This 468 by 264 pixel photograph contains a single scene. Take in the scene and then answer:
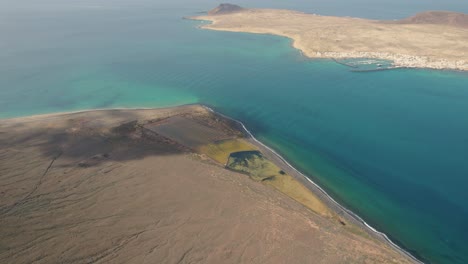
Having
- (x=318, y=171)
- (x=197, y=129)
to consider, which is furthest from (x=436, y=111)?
(x=197, y=129)

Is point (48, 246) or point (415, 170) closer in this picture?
point (48, 246)

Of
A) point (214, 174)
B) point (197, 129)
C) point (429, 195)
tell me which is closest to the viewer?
point (429, 195)

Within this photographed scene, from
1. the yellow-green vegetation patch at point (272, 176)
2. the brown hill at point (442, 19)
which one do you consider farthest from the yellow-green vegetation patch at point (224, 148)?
the brown hill at point (442, 19)

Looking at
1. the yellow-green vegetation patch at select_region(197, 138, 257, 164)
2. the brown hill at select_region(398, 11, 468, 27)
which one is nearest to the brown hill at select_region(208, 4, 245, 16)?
the brown hill at select_region(398, 11, 468, 27)

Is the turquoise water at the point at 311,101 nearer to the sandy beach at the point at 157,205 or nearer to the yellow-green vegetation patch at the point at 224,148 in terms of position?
the yellow-green vegetation patch at the point at 224,148

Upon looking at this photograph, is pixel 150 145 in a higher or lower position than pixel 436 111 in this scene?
lower

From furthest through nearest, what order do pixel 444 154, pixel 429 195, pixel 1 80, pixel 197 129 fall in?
pixel 1 80 → pixel 197 129 → pixel 444 154 → pixel 429 195

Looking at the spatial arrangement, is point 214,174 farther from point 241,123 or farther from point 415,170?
point 415,170
